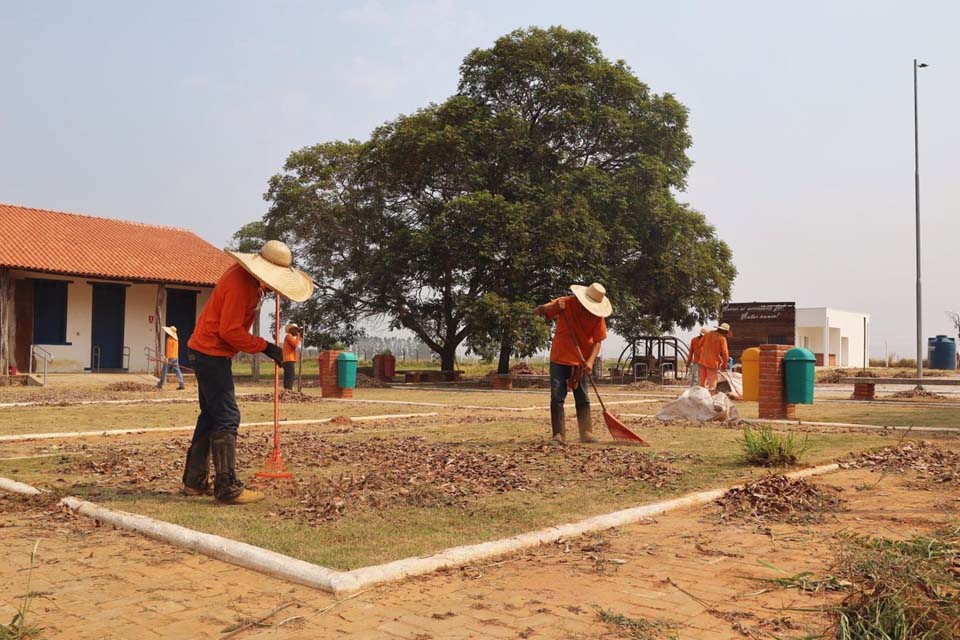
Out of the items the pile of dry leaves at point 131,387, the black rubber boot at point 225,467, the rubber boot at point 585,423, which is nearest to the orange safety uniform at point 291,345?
the pile of dry leaves at point 131,387

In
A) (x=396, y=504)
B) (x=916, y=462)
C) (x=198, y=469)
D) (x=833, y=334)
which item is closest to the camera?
(x=396, y=504)

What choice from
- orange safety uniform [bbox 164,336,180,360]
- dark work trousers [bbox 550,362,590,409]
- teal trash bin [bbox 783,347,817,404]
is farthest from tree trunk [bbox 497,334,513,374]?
dark work trousers [bbox 550,362,590,409]

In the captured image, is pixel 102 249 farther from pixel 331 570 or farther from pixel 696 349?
pixel 331 570

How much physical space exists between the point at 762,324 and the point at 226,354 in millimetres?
42212

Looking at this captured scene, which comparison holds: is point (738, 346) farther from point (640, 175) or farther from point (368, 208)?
point (368, 208)

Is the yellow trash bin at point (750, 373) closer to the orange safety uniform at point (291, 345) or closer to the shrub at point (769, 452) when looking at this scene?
the orange safety uniform at point (291, 345)

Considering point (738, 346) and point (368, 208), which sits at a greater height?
point (368, 208)

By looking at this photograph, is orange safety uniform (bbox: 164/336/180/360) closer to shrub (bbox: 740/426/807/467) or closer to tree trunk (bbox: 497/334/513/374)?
tree trunk (bbox: 497/334/513/374)

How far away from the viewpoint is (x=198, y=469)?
6.58 metres

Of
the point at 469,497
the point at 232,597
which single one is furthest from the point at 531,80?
the point at 232,597

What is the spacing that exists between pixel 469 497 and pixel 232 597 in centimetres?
271

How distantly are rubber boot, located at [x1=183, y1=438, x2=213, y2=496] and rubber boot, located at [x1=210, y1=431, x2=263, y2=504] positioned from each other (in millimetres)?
301

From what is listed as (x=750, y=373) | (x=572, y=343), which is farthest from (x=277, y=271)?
(x=750, y=373)

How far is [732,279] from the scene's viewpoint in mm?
33094
